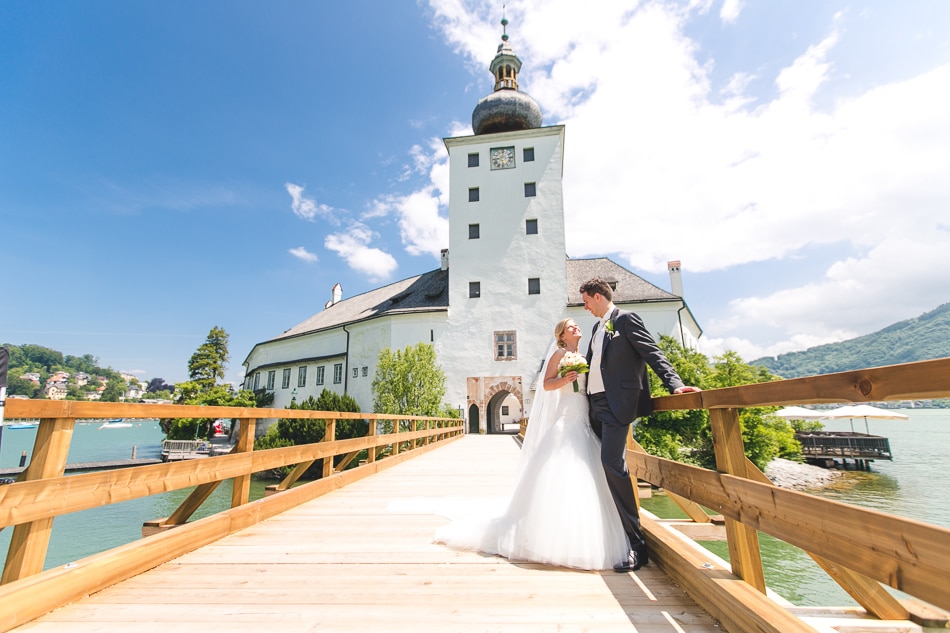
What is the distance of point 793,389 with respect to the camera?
5.77 ft

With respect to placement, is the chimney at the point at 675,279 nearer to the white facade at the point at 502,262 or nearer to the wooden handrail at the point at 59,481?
the white facade at the point at 502,262

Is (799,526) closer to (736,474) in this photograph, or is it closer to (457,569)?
(736,474)

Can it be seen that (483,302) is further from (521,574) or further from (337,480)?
(521,574)

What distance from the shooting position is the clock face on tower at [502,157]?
90.4ft

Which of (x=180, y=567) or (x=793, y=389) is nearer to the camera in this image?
(x=793, y=389)

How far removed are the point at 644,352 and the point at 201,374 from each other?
52117mm

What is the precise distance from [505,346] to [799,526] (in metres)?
23.9

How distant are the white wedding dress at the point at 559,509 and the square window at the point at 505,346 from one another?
71.6ft

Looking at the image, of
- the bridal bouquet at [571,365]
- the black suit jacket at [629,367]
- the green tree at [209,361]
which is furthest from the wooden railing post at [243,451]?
the green tree at [209,361]

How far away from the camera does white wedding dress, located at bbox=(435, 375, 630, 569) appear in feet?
9.43

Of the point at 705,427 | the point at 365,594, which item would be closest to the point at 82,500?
the point at 365,594

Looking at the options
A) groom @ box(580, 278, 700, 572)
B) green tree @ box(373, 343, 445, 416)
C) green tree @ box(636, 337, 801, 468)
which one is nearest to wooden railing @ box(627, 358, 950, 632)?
groom @ box(580, 278, 700, 572)

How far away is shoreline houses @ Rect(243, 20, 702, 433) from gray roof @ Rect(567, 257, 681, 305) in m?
0.06

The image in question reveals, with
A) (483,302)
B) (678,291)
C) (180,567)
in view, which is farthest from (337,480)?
(678,291)
